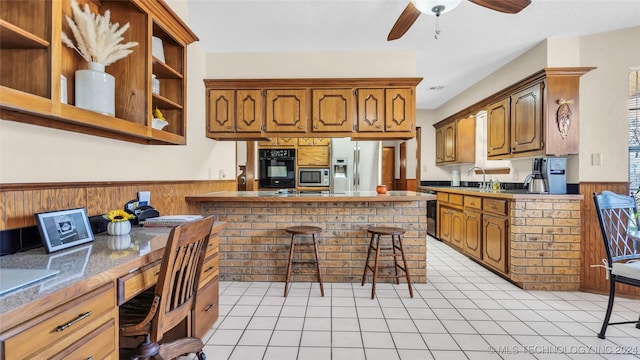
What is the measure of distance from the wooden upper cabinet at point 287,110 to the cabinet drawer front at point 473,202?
2.25 metres

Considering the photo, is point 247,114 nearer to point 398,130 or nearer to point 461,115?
point 398,130

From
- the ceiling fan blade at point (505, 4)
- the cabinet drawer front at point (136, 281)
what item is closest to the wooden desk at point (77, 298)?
the cabinet drawer front at point (136, 281)

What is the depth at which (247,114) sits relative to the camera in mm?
3303

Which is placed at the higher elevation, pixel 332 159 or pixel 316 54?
pixel 316 54

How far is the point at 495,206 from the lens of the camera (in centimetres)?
313

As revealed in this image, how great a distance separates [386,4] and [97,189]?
8.34 feet

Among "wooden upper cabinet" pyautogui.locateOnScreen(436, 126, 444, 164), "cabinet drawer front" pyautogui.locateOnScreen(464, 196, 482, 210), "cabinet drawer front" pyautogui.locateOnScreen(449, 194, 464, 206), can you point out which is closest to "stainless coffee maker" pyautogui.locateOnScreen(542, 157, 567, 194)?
"cabinet drawer front" pyautogui.locateOnScreen(464, 196, 482, 210)

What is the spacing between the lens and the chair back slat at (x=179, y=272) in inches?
47.9

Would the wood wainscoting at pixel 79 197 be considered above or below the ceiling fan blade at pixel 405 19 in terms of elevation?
below

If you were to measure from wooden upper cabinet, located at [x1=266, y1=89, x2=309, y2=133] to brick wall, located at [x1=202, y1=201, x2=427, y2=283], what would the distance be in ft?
Result: 2.97

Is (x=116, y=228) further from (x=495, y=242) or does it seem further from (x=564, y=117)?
(x=564, y=117)

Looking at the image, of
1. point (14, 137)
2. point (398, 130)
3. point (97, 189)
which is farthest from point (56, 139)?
point (398, 130)

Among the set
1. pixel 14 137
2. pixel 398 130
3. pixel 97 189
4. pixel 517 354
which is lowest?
pixel 517 354

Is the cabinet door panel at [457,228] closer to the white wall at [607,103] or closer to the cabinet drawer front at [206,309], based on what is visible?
the white wall at [607,103]
